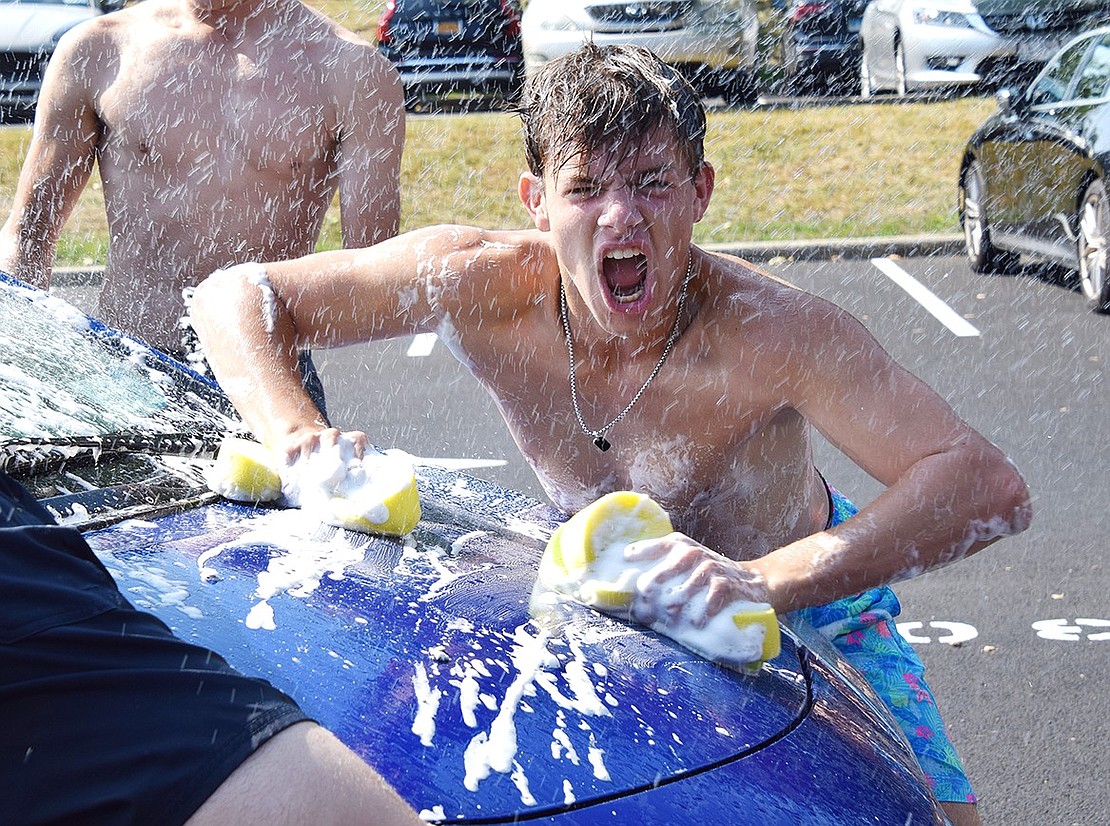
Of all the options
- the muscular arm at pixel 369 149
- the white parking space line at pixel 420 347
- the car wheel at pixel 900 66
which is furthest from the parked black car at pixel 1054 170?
the muscular arm at pixel 369 149

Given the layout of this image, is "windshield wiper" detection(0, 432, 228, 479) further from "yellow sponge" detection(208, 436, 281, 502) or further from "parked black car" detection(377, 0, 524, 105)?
"parked black car" detection(377, 0, 524, 105)

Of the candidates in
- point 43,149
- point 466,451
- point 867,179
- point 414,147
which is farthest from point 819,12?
point 43,149

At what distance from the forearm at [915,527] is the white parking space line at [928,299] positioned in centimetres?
595

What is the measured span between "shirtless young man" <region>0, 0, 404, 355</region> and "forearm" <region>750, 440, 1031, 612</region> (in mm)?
1640

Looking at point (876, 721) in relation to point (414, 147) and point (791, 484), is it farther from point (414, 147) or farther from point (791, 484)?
point (414, 147)

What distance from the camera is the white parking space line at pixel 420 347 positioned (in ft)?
26.6

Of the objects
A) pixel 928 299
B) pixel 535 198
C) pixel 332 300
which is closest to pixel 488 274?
pixel 535 198

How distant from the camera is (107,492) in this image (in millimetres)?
2158

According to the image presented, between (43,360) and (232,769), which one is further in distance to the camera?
(43,360)

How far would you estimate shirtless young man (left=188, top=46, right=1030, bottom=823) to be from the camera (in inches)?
92.1

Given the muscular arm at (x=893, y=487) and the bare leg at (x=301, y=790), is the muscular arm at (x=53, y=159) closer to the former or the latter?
the muscular arm at (x=893, y=487)

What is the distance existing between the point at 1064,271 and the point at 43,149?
301 inches

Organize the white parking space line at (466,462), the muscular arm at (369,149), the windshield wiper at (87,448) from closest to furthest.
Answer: the windshield wiper at (87,448) < the muscular arm at (369,149) < the white parking space line at (466,462)

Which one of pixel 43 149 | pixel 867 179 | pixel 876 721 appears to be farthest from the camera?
pixel 867 179
